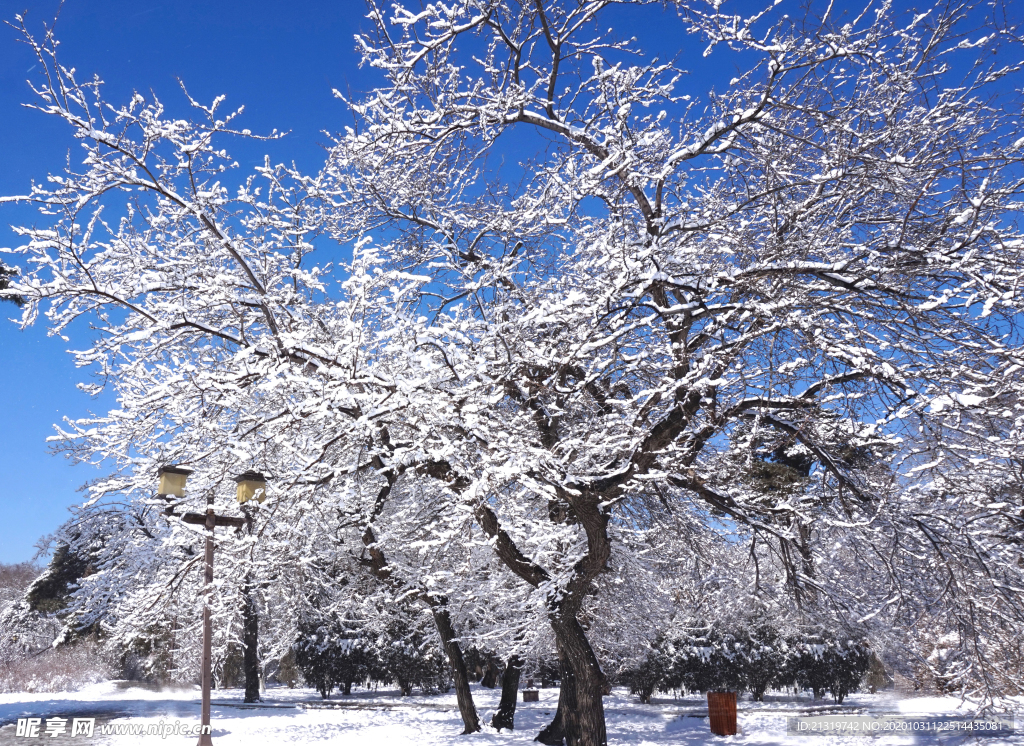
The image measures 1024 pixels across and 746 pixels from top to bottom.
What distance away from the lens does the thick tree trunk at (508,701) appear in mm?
14273

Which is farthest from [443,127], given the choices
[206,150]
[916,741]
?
[916,741]

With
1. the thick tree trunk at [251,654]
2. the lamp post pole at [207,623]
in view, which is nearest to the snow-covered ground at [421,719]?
the thick tree trunk at [251,654]

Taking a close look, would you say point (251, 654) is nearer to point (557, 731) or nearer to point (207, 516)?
point (557, 731)

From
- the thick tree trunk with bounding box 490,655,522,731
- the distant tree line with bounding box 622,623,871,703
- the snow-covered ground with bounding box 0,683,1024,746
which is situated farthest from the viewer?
the distant tree line with bounding box 622,623,871,703

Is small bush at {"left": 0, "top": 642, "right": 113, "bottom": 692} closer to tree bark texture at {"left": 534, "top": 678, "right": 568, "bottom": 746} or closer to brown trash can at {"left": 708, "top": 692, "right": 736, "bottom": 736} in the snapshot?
tree bark texture at {"left": 534, "top": 678, "right": 568, "bottom": 746}

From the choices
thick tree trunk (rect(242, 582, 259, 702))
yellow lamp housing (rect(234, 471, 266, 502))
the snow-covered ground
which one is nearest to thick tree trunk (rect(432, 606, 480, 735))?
the snow-covered ground

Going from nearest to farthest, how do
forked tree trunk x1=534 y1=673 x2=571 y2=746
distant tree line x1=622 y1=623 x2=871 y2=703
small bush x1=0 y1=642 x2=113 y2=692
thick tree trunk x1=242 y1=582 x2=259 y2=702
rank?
forked tree trunk x1=534 y1=673 x2=571 y2=746, distant tree line x1=622 y1=623 x2=871 y2=703, thick tree trunk x1=242 y1=582 x2=259 y2=702, small bush x1=0 y1=642 x2=113 y2=692

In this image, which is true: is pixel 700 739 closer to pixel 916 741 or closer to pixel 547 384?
pixel 916 741

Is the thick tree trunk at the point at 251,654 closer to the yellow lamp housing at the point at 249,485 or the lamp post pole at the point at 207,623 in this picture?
the lamp post pole at the point at 207,623

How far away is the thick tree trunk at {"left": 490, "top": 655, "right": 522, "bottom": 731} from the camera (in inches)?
562

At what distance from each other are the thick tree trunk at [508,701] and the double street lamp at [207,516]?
258 inches

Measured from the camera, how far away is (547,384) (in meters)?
7.10

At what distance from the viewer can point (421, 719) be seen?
53.4 feet

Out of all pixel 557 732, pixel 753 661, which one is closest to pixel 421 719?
pixel 557 732
